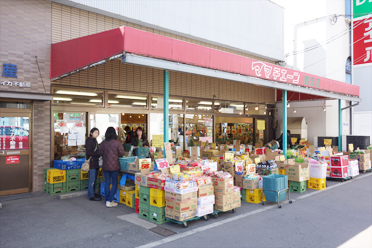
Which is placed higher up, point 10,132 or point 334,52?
point 334,52

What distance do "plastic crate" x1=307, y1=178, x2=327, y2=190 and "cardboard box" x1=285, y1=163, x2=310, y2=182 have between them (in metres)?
0.53

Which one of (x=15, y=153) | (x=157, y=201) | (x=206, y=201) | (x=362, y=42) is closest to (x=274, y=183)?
(x=206, y=201)

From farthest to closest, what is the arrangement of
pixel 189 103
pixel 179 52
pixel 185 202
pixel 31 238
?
pixel 189 103
pixel 179 52
pixel 185 202
pixel 31 238

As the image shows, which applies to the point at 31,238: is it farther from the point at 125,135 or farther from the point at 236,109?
the point at 236,109

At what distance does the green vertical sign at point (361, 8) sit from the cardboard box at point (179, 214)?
18299 mm

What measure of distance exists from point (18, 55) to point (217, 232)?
742cm

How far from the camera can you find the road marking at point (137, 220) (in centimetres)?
572

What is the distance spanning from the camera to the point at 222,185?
6172mm

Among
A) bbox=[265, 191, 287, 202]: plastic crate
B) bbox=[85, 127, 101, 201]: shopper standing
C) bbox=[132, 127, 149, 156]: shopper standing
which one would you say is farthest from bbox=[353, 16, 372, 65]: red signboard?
bbox=[85, 127, 101, 201]: shopper standing

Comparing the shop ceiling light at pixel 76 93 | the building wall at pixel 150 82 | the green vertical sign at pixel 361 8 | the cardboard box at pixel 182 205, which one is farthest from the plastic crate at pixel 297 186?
the green vertical sign at pixel 361 8

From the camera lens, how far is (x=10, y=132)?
8055 millimetres

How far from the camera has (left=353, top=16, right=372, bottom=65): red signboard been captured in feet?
56.4

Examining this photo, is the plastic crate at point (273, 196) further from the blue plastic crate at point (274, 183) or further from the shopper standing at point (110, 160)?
the shopper standing at point (110, 160)

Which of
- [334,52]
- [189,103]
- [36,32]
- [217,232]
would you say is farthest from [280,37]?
[217,232]
